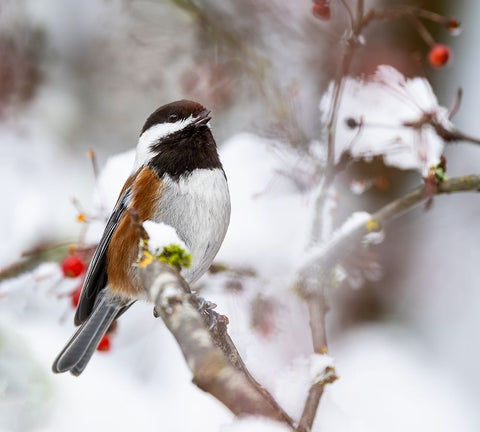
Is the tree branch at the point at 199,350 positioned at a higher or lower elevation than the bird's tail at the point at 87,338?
higher

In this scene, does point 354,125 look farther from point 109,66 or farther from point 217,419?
point 109,66

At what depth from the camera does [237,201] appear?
245 centimetres

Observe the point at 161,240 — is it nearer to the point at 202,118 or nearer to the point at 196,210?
the point at 196,210

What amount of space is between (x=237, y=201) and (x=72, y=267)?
26.4 inches

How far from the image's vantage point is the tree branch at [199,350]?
2.79 feet

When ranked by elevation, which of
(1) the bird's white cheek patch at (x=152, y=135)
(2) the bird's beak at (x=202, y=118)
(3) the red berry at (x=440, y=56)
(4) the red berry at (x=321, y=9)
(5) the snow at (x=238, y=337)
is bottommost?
(5) the snow at (x=238, y=337)

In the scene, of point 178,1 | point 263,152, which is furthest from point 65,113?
point 263,152

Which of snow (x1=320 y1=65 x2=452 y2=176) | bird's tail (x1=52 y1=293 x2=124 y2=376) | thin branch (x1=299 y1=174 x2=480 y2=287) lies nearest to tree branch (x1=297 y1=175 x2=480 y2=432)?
thin branch (x1=299 y1=174 x2=480 y2=287)

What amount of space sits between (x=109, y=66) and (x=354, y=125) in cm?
177

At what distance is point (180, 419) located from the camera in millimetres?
2100

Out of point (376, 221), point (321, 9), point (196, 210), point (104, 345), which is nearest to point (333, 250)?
point (376, 221)

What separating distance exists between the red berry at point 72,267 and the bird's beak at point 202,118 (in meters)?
0.63

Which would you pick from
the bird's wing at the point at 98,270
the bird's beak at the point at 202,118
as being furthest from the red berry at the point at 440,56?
the bird's wing at the point at 98,270

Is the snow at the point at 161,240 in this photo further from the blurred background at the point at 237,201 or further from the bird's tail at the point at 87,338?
the bird's tail at the point at 87,338
